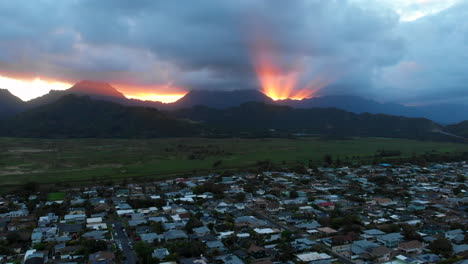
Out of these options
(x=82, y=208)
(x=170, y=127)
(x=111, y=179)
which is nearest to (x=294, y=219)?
(x=82, y=208)

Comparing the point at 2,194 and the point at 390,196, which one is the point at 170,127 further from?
the point at 390,196

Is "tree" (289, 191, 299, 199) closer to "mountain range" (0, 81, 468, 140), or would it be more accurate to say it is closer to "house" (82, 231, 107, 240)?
"house" (82, 231, 107, 240)

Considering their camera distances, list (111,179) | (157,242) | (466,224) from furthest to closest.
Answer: (111,179) → (466,224) → (157,242)

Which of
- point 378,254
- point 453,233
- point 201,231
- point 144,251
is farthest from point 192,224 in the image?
point 453,233

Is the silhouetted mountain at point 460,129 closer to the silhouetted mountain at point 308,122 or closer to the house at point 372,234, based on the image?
the silhouetted mountain at point 308,122

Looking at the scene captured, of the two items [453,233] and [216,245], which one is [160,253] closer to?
[216,245]

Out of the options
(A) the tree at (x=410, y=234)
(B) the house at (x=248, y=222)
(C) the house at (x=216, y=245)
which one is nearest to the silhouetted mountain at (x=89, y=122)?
(B) the house at (x=248, y=222)
